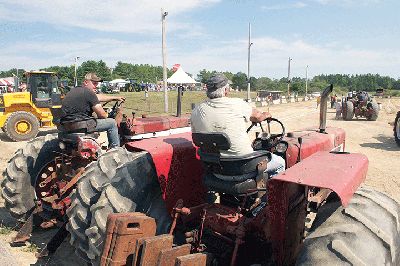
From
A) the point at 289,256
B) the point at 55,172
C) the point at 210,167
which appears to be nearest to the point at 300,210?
the point at 289,256

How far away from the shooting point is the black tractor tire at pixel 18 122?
13.0 m

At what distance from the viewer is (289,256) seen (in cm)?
→ 283

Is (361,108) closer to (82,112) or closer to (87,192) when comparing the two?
(82,112)

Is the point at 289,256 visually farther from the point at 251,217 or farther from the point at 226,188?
the point at 226,188

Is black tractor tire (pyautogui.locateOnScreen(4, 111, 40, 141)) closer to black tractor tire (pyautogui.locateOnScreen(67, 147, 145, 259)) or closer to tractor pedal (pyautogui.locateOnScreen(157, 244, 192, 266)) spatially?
black tractor tire (pyautogui.locateOnScreen(67, 147, 145, 259))

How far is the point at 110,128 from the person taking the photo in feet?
16.4

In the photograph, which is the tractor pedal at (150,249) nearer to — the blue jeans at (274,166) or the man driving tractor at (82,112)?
the blue jeans at (274,166)

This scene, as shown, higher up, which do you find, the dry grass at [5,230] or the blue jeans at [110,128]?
the blue jeans at [110,128]

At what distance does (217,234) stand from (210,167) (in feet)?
1.71

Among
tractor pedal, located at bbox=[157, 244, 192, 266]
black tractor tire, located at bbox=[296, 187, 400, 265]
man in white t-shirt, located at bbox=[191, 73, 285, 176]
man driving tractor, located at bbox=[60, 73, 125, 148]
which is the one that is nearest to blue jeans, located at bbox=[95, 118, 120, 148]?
man driving tractor, located at bbox=[60, 73, 125, 148]

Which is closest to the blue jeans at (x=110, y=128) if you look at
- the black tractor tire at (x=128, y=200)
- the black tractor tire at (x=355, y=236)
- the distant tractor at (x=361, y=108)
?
the black tractor tire at (x=128, y=200)

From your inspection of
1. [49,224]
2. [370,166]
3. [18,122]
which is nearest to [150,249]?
[49,224]

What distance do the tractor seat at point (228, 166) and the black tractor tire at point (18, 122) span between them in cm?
1184

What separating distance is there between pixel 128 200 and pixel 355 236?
1808 mm
